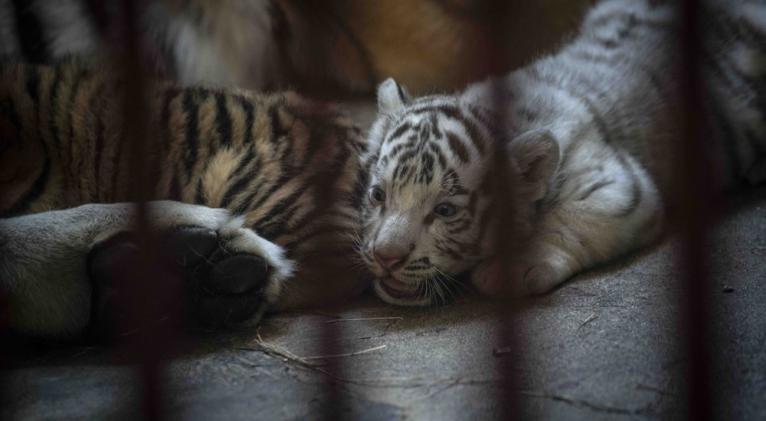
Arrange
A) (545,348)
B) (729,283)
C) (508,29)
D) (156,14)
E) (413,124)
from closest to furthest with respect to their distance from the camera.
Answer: (545,348) → (729,283) → (413,124) → (156,14) → (508,29)

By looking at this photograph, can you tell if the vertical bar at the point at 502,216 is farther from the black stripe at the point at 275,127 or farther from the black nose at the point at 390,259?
the black stripe at the point at 275,127

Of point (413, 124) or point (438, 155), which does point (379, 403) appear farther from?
point (413, 124)

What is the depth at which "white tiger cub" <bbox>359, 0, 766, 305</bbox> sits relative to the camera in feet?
5.39

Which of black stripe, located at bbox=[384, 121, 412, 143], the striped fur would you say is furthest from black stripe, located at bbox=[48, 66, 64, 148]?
black stripe, located at bbox=[384, 121, 412, 143]

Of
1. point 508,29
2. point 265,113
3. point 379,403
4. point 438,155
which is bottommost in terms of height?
point 379,403

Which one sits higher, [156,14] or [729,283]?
[156,14]

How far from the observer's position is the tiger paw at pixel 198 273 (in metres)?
1.35

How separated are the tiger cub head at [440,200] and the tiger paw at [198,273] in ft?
0.90

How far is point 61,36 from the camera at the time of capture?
2260 millimetres

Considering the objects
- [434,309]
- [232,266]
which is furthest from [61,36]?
[434,309]

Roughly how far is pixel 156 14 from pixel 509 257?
4.07ft

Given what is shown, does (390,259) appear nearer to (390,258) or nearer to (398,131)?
(390,258)

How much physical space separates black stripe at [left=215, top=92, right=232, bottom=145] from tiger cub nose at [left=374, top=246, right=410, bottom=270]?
48 centimetres

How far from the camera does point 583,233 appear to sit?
1.75 meters
